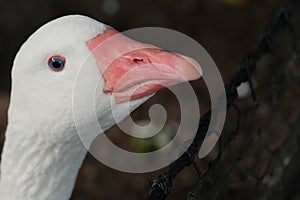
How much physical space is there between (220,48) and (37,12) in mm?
1291

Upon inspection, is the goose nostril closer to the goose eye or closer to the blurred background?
the goose eye

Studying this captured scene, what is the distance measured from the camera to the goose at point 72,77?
1.89 metres

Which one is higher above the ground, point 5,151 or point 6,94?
point 5,151

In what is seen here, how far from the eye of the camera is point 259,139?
330 cm

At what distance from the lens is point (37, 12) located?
4891 millimetres

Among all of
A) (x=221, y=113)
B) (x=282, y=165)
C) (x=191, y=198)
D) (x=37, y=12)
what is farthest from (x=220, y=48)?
(x=191, y=198)

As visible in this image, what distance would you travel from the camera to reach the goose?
189cm

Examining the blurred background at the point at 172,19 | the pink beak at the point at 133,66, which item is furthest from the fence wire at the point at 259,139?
the blurred background at the point at 172,19

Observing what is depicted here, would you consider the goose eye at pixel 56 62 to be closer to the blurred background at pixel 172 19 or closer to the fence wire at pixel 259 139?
the fence wire at pixel 259 139

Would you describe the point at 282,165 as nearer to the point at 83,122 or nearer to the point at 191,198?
the point at 191,198

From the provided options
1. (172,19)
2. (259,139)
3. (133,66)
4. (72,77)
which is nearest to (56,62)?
(72,77)

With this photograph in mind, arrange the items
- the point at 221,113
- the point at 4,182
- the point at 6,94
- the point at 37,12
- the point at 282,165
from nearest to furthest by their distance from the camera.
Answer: the point at 4,182
the point at 221,113
the point at 282,165
the point at 6,94
the point at 37,12

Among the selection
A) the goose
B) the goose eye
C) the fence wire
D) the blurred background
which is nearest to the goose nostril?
the goose

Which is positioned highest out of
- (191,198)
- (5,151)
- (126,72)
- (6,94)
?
(126,72)
